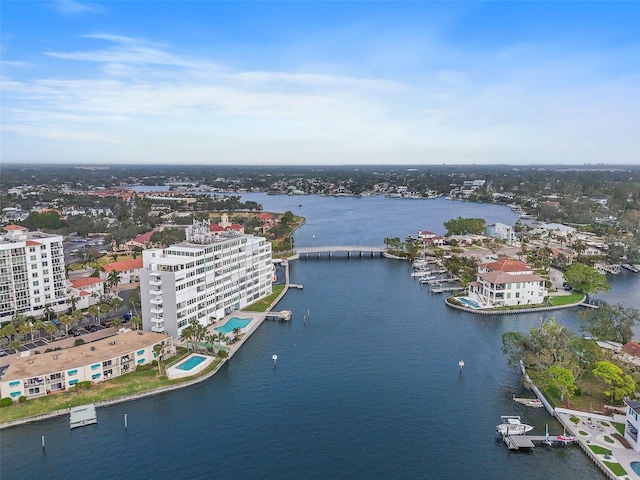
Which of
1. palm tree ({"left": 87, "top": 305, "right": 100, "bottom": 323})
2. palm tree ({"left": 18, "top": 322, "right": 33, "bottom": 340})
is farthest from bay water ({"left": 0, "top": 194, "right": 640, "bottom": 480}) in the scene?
palm tree ({"left": 87, "top": 305, "right": 100, "bottom": 323})

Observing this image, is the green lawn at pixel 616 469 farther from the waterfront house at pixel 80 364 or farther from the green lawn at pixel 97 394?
the waterfront house at pixel 80 364

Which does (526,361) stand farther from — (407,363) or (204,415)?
(204,415)

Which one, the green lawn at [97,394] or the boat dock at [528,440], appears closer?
the boat dock at [528,440]

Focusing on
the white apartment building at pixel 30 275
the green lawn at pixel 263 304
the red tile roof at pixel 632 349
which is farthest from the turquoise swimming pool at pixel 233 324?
the red tile roof at pixel 632 349

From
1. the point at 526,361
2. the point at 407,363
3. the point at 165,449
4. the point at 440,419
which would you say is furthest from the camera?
the point at 407,363

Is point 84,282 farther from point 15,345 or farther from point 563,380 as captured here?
point 563,380

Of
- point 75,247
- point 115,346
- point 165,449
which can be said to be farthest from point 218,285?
point 75,247

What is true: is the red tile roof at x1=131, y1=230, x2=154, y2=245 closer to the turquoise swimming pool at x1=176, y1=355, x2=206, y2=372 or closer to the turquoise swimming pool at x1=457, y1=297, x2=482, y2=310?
the turquoise swimming pool at x1=176, y1=355, x2=206, y2=372
